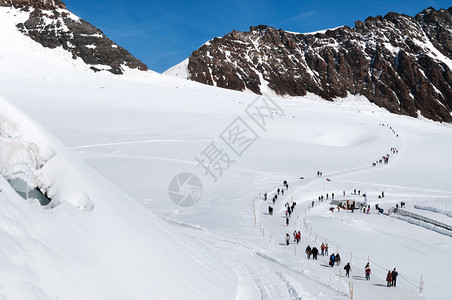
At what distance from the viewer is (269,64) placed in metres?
151

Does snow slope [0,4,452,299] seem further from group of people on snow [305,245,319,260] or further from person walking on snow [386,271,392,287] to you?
group of people on snow [305,245,319,260]

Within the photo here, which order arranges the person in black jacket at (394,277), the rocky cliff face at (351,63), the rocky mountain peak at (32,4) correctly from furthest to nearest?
the rocky cliff face at (351,63) < the rocky mountain peak at (32,4) < the person in black jacket at (394,277)

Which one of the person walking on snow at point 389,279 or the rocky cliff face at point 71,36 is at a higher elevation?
the rocky cliff face at point 71,36

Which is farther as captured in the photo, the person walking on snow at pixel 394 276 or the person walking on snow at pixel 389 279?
the person walking on snow at pixel 389 279

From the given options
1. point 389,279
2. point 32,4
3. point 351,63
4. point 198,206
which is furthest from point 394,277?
point 351,63

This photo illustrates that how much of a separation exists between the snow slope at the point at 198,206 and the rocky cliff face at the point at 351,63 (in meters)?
69.9

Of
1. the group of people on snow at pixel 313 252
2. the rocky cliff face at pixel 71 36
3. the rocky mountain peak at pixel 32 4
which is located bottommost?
the group of people on snow at pixel 313 252

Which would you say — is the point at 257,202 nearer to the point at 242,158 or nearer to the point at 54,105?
the point at 242,158

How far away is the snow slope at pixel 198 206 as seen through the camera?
627 cm

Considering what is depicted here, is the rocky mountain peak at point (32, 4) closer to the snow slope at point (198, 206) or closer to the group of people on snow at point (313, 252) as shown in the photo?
the snow slope at point (198, 206)

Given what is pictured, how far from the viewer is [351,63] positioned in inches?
6250

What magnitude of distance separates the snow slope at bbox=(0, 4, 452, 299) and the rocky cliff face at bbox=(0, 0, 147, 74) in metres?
24.8

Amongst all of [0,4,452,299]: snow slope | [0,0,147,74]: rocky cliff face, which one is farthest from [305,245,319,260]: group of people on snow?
[0,0,147,74]: rocky cliff face

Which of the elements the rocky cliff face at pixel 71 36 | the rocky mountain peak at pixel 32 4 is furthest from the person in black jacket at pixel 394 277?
the rocky mountain peak at pixel 32 4
